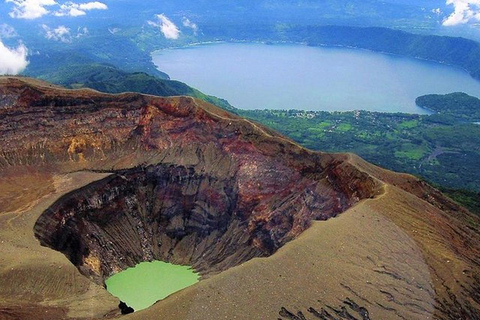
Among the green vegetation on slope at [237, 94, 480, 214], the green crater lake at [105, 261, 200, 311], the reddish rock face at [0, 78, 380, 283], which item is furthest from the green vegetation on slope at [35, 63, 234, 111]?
the green crater lake at [105, 261, 200, 311]

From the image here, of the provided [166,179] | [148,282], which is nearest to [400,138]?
[166,179]

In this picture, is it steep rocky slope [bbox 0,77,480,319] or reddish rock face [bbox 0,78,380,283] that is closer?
steep rocky slope [bbox 0,77,480,319]

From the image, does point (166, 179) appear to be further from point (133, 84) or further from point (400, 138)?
point (400, 138)

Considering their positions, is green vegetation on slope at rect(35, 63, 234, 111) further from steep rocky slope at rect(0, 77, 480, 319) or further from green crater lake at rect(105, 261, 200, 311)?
green crater lake at rect(105, 261, 200, 311)

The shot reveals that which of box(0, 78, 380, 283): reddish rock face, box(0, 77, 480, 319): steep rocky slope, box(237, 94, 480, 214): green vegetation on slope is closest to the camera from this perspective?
box(0, 77, 480, 319): steep rocky slope

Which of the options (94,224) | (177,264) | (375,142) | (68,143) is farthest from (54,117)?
(375,142)

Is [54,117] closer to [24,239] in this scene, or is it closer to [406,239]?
[24,239]
